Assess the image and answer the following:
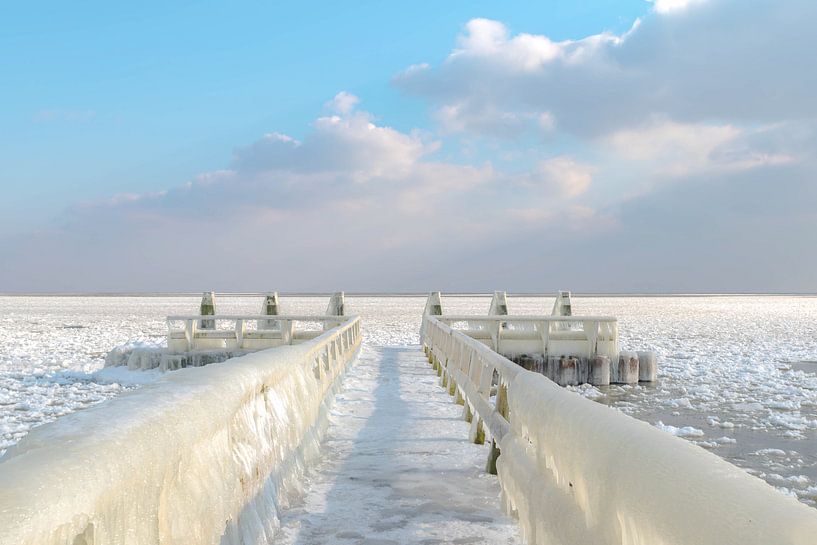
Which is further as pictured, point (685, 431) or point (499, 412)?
point (685, 431)

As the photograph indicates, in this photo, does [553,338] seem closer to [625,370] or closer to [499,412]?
[625,370]

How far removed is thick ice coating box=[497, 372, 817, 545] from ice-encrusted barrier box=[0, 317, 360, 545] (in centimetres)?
172

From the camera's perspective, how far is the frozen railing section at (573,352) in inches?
719

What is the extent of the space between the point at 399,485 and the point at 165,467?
3253 millimetres

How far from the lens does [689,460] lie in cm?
210

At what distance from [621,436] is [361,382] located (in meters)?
10.7

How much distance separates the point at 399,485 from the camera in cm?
564

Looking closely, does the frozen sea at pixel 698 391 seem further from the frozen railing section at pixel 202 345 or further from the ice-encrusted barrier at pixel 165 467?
the ice-encrusted barrier at pixel 165 467

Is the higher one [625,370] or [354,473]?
[354,473]

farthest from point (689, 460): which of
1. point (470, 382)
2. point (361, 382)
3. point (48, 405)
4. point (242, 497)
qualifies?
point (48, 405)

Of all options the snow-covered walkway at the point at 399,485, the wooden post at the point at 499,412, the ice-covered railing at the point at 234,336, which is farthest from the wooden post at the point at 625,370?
the wooden post at the point at 499,412

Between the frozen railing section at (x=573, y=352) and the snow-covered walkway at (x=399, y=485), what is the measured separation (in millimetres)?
9269

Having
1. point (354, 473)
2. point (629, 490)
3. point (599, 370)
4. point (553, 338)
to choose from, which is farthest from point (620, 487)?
point (553, 338)

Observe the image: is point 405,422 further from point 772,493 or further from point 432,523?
point 772,493
